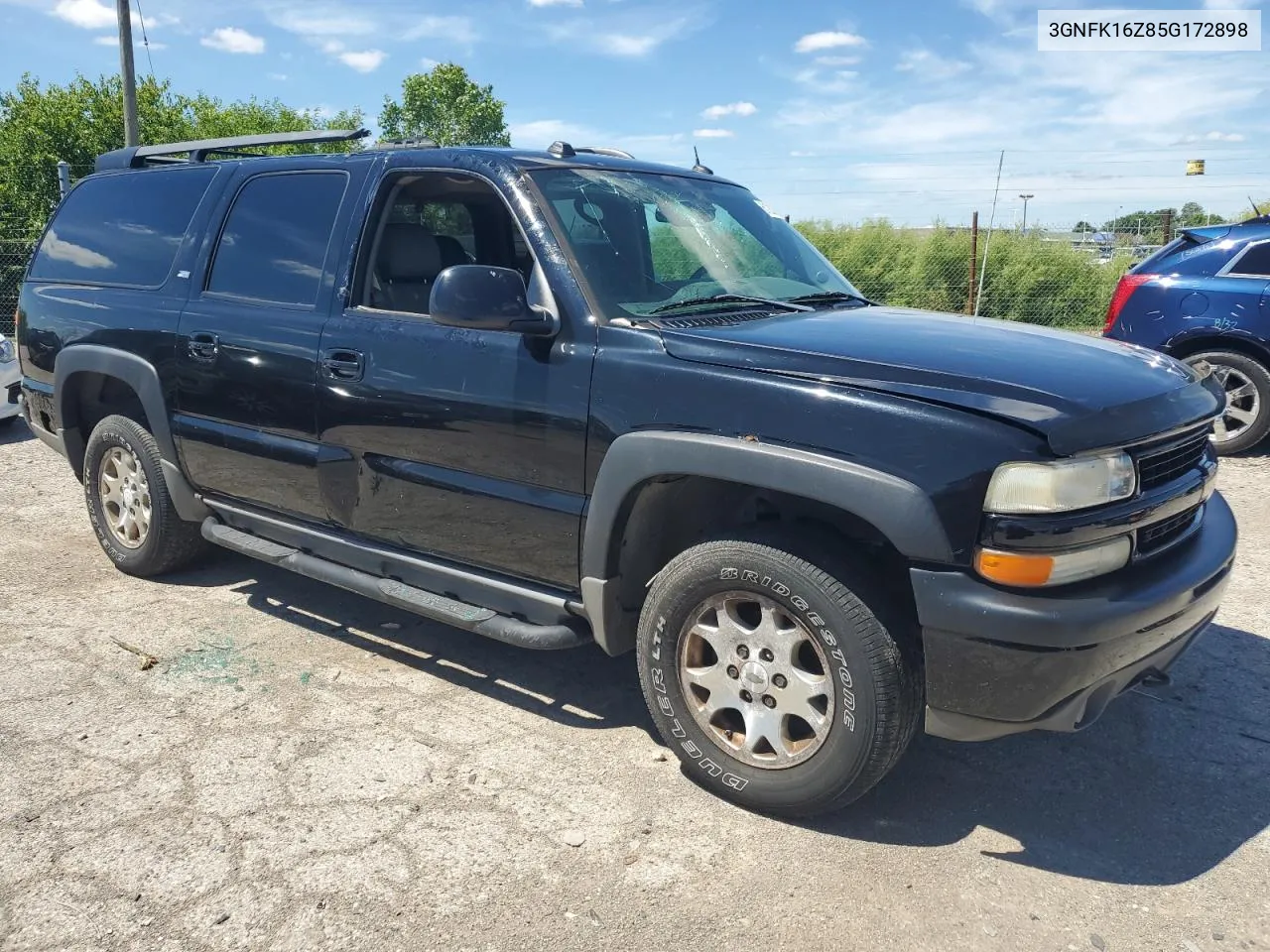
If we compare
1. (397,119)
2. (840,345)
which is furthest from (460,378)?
(397,119)

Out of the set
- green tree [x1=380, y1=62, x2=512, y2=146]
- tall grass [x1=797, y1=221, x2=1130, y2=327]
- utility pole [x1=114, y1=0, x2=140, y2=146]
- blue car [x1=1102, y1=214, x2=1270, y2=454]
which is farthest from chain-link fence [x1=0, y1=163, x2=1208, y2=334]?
green tree [x1=380, y1=62, x2=512, y2=146]

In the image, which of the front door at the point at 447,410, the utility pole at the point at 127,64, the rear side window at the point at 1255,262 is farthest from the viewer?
the utility pole at the point at 127,64

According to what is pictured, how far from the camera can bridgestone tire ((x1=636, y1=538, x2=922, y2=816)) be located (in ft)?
8.97

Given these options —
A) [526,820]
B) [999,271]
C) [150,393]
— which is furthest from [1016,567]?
[999,271]

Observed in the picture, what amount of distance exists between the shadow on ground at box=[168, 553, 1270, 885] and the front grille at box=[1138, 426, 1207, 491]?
1.02 meters

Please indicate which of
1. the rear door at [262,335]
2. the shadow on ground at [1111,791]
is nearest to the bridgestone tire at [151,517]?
the rear door at [262,335]

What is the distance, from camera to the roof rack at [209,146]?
4.56m

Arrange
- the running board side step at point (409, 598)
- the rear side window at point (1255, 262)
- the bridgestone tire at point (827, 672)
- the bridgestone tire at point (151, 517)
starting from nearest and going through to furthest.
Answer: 1. the bridgestone tire at point (827, 672)
2. the running board side step at point (409, 598)
3. the bridgestone tire at point (151, 517)
4. the rear side window at point (1255, 262)

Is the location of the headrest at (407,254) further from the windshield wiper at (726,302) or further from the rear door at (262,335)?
the windshield wiper at (726,302)

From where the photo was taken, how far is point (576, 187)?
361cm

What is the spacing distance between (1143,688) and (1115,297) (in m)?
5.03

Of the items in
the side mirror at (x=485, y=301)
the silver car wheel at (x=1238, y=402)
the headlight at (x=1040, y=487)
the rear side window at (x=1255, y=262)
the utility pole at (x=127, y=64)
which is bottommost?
the silver car wheel at (x=1238, y=402)

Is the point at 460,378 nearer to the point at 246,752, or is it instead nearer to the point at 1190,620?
the point at 246,752

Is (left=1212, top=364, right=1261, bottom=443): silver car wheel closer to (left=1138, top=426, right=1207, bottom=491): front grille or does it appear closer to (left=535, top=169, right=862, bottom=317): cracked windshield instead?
(left=535, top=169, right=862, bottom=317): cracked windshield
